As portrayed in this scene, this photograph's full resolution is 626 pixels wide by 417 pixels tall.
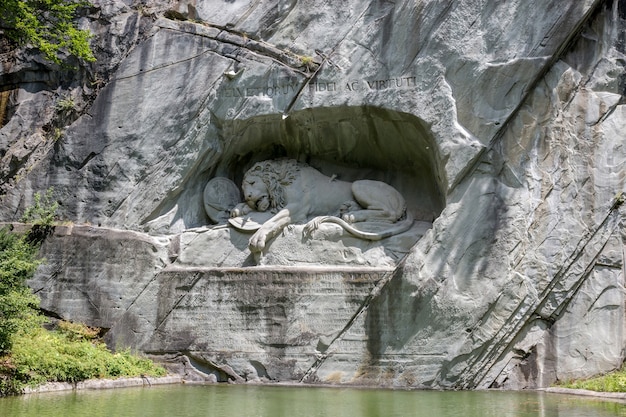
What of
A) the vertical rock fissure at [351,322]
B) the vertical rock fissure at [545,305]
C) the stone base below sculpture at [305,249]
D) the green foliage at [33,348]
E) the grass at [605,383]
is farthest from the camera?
the stone base below sculpture at [305,249]

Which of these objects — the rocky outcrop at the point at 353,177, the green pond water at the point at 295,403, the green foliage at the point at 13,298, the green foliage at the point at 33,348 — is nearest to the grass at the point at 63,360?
the green foliage at the point at 33,348

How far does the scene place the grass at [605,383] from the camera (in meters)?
10.1

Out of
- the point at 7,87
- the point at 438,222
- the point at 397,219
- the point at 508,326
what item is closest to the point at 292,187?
the point at 397,219

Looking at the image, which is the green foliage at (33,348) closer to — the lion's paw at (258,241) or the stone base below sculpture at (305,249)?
the stone base below sculpture at (305,249)

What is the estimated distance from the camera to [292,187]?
1323 centimetres

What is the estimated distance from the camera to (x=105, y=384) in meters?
10.3

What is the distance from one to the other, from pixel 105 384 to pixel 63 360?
68 centimetres

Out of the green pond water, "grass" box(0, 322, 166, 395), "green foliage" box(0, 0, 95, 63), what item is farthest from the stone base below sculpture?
"green foliage" box(0, 0, 95, 63)

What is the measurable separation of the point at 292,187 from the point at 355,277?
2.29 m

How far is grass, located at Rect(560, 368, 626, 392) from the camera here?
33.2 ft

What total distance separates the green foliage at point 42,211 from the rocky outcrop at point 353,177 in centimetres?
27

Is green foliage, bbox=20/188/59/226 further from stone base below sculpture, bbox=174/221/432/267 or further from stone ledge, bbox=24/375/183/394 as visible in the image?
stone ledge, bbox=24/375/183/394

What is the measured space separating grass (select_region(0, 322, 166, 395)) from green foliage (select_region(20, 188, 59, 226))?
6.20ft

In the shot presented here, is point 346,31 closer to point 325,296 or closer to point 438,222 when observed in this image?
point 438,222
